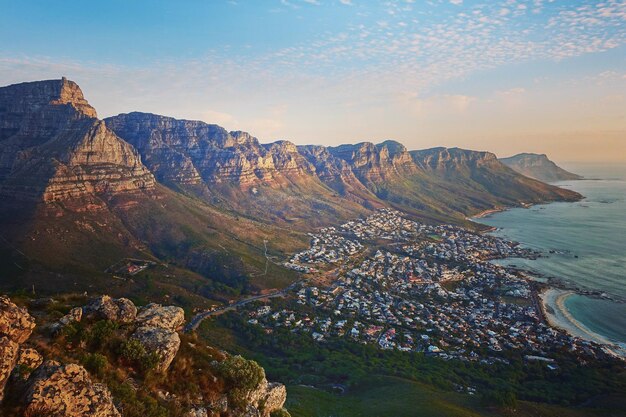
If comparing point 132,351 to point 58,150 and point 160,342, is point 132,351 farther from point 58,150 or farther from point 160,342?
point 58,150

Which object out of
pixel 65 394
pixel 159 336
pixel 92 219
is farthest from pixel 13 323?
pixel 92 219

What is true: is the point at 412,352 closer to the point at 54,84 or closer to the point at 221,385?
the point at 221,385

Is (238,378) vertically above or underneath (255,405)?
above

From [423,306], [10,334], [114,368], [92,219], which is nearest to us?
[10,334]

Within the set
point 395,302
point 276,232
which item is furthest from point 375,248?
point 395,302

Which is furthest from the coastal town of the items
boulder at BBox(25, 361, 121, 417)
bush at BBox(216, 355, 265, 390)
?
boulder at BBox(25, 361, 121, 417)

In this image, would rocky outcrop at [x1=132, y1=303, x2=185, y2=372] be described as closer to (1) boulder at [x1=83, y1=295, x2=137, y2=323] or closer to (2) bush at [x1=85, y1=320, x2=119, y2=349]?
(1) boulder at [x1=83, y1=295, x2=137, y2=323]
